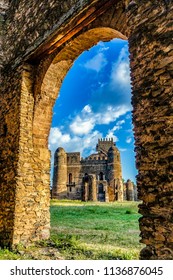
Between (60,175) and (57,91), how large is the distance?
39482 millimetres

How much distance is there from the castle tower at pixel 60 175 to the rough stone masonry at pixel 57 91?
124 feet

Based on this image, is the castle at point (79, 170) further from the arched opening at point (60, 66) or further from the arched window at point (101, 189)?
the arched opening at point (60, 66)

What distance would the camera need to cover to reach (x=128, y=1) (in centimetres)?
392

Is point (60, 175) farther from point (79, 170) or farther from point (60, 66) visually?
point (60, 66)

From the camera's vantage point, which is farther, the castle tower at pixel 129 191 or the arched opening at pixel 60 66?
the castle tower at pixel 129 191

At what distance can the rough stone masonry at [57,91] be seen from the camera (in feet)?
10.2

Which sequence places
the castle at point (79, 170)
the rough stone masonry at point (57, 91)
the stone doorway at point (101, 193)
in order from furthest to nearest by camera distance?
the castle at point (79, 170), the stone doorway at point (101, 193), the rough stone masonry at point (57, 91)

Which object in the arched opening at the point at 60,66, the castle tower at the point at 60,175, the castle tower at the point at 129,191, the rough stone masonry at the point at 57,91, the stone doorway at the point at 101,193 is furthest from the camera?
the castle tower at the point at 60,175

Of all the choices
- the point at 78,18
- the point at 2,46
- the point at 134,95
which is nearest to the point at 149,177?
the point at 134,95

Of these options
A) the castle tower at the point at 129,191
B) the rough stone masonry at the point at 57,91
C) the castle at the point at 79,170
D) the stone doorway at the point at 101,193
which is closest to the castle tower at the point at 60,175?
the castle at the point at 79,170

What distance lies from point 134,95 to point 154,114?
0.51 metres

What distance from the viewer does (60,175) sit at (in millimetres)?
45281

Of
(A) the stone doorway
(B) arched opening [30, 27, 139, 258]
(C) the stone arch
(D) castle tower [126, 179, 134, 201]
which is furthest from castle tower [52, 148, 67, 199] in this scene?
(B) arched opening [30, 27, 139, 258]

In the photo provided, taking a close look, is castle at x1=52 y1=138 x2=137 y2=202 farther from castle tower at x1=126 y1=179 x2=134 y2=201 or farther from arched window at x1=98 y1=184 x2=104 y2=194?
arched window at x1=98 y1=184 x2=104 y2=194
